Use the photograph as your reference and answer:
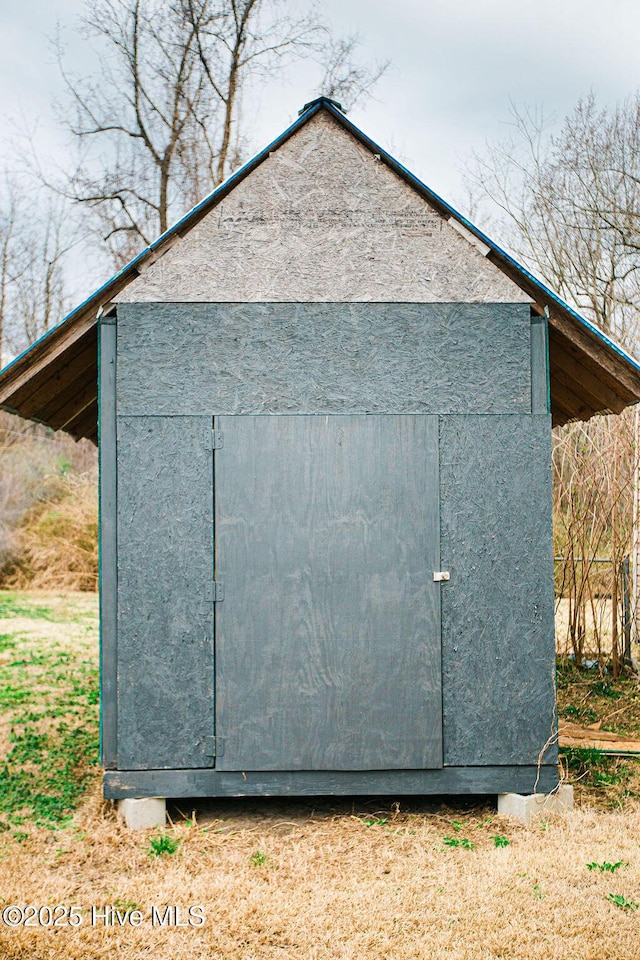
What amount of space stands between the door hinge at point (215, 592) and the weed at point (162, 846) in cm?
130

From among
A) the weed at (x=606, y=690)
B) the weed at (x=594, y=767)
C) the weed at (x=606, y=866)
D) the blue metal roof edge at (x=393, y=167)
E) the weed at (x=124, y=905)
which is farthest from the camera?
the weed at (x=606, y=690)

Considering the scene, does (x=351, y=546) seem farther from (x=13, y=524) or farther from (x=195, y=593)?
(x=13, y=524)

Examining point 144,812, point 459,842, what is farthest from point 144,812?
point 459,842

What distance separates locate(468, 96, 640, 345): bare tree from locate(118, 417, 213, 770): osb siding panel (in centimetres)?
1108

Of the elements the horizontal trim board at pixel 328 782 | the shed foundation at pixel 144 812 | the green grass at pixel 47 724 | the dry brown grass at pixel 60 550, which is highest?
the dry brown grass at pixel 60 550

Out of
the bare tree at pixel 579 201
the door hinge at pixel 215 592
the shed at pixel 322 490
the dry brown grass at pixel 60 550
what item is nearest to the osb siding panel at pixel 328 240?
the shed at pixel 322 490

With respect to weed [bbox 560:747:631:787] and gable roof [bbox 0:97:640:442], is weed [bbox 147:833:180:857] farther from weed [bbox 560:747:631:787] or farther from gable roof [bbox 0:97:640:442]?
weed [bbox 560:747:631:787]

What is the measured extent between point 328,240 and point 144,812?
3.47 m

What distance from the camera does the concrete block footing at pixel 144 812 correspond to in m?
5.05

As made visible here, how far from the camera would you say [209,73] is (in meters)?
16.7

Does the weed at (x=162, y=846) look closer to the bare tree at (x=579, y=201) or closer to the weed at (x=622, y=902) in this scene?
the weed at (x=622, y=902)

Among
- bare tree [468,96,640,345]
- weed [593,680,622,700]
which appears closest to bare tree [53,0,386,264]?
bare tree [468,96,640,345]

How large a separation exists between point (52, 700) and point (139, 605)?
400 cm

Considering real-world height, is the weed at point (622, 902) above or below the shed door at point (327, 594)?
below
